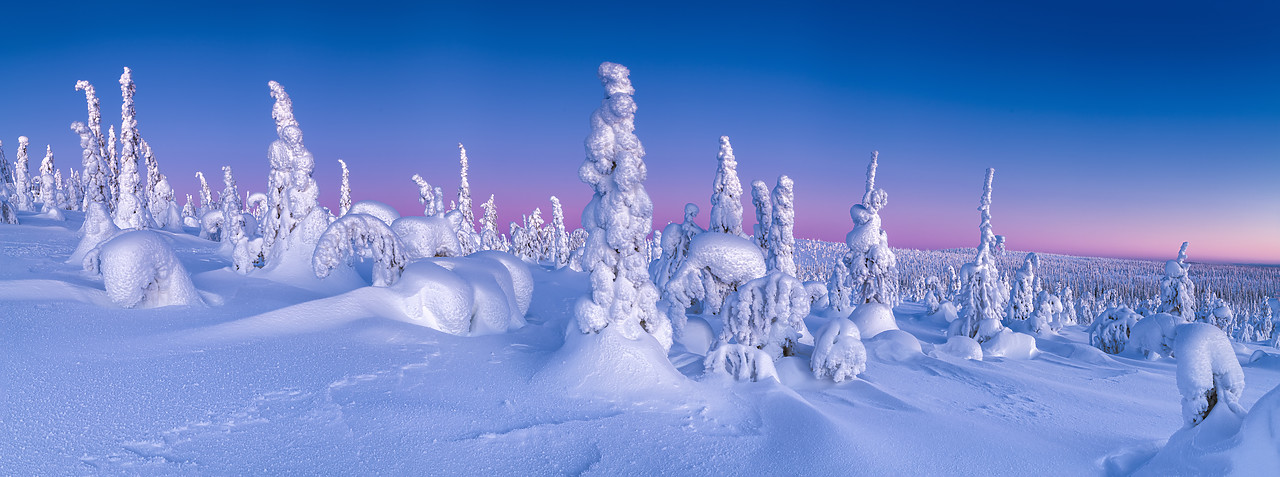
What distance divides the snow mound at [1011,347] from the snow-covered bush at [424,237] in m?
16.2

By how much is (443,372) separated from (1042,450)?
24.5 ft

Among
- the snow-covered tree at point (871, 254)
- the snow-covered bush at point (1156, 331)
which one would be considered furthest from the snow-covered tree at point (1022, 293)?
the snow-covered tree at point (871, 254)

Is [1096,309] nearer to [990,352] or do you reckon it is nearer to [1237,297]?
[1237,297]

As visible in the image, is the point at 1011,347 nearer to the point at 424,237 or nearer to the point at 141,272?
the point at 424,237

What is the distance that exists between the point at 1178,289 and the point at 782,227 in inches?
948

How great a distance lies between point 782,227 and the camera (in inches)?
720

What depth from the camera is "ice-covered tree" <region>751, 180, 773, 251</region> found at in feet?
60.8

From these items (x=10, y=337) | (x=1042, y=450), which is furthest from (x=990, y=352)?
(x=10, y=337)

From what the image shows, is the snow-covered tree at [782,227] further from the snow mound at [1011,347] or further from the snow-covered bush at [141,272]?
the snow-covered bush at [141,272]

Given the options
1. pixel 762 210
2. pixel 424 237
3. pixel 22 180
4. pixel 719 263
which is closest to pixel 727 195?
pixel 762 210

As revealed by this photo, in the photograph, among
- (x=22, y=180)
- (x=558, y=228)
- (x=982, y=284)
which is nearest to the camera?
(x=982, y=284)

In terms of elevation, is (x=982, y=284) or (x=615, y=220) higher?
(x=615, y=220)

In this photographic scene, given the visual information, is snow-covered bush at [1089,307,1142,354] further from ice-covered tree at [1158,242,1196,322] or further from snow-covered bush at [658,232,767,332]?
snow-covered bush at [658,232,767,332]

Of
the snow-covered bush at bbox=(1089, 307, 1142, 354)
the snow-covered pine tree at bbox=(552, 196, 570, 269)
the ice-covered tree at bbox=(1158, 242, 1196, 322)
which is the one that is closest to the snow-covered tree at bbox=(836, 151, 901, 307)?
the snow-covered bush at bbox=(1089, 307, 1142, 354)
